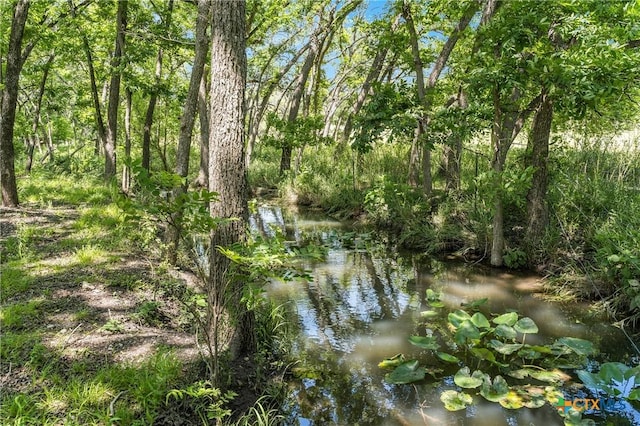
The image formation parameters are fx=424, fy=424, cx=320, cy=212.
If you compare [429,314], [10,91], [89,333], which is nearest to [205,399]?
[89,333]

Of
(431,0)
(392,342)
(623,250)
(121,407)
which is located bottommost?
(392,342)

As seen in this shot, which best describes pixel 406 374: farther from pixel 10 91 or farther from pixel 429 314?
pixel 10 91

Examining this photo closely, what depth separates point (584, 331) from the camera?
4738mm

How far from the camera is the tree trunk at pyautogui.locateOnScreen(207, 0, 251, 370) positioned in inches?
133

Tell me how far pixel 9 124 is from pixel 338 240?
20.7ft

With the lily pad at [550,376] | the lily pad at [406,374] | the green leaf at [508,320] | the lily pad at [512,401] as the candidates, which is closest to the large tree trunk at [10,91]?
the lily pad at [406,374]

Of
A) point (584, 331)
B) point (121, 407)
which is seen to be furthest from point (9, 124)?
point (584, 331)

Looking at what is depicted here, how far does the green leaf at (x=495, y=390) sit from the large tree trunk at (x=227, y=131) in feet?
6.74

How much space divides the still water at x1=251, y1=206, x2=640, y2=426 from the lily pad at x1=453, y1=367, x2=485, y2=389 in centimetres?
18

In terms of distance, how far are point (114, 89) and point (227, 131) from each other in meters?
8.42

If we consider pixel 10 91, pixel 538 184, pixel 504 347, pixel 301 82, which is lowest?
pixel 504 347

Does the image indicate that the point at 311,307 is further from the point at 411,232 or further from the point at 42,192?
the point at 42,192

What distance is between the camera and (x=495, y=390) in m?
3.37

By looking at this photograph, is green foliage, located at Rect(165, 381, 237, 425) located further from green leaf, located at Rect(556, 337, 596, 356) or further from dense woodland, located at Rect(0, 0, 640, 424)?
green leaf, located at Rect(556, 337, 596, 356)
